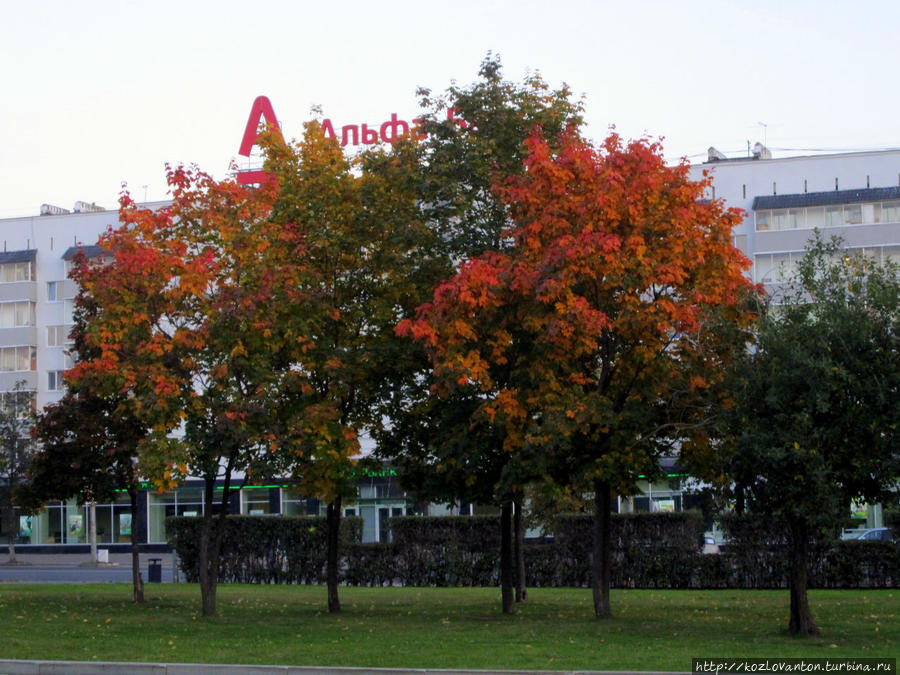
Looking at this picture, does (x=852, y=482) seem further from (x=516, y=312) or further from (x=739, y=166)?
(x=739, y=166)

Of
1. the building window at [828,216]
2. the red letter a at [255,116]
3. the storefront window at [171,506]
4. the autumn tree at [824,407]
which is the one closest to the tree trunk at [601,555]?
the autumn tree at [824,407]

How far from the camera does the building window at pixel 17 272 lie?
2500 inches

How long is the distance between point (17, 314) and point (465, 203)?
50.4 metres

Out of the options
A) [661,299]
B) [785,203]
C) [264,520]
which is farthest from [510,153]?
[785,203]

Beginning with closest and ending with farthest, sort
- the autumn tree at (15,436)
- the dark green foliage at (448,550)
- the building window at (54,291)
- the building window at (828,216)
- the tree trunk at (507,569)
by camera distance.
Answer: the tree trunk at (507,569) < the dark green foliage at (448,550) < the autumn tree at (15,436) < the building window at (828,216) < the building window at (54,291)

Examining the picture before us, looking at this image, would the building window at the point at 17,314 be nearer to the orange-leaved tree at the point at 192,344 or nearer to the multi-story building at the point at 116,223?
the multi-story building at the point at 116,223

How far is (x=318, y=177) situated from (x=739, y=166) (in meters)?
36.8

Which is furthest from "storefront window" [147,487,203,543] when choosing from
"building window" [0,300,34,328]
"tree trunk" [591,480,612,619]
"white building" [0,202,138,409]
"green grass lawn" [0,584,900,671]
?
"tree trunk" [591,480,612,619]

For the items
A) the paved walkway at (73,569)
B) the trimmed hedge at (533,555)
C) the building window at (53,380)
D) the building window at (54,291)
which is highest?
the building window at (54,291)

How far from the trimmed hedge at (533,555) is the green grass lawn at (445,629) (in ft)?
4.87

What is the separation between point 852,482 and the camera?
15555 millimetres

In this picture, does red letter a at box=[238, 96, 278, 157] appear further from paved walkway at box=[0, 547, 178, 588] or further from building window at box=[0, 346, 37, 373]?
paved walkway at box=[0, 547, 178, 588]

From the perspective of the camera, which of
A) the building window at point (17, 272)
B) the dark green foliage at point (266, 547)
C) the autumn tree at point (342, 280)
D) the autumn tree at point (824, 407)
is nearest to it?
the autumn tree at point (824, 407)

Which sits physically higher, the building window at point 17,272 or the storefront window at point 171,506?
the building window at point 17,272
